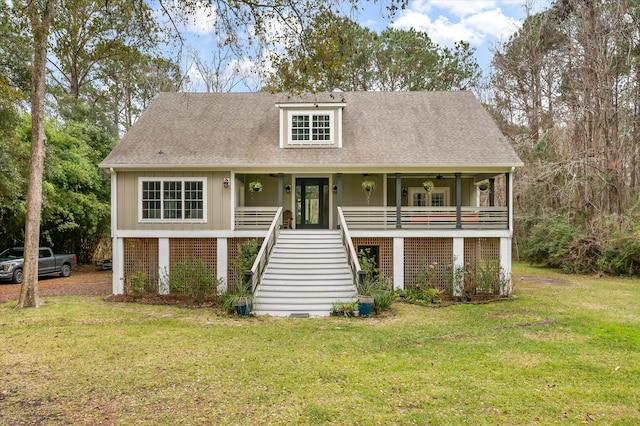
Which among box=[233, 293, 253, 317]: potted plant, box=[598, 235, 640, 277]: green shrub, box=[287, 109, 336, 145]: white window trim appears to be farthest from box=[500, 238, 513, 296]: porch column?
box=[233, 293, 253, 317]: potted plant

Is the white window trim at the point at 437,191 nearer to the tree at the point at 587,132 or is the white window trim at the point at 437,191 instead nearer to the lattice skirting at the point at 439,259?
the lattice skirting at the point at 439,259

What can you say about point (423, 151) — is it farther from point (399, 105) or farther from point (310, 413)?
point (310, 413)

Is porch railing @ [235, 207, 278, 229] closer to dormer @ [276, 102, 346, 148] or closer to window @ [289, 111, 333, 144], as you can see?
dormer @ [276, 102, 346, 148]

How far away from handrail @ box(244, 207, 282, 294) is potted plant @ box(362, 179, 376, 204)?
134 inches

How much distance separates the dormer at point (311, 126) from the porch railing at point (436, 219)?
9.20 ft

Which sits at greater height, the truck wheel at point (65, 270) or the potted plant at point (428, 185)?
the potted plant at point (428, 185)

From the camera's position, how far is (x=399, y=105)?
1702 centimetres

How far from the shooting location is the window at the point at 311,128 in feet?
48.9

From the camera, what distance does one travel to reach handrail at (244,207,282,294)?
34.5 feet

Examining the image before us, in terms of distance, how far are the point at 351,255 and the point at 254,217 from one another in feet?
13.2

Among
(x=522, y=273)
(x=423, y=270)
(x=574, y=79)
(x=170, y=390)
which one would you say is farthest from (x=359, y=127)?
(x=574, y=79)

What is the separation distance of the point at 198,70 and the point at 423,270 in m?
20.5

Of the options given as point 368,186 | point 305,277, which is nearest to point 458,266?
point 368,186

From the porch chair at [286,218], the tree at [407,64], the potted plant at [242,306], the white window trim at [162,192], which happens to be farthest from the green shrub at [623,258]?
the white window trim at [162,192]
